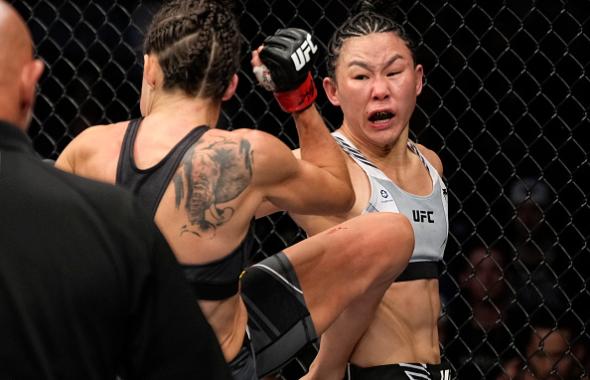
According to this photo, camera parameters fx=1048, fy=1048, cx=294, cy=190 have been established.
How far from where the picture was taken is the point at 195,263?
6.05ft

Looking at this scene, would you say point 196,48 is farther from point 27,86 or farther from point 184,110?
point 27,86

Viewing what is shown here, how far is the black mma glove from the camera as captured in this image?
2029 millimetres

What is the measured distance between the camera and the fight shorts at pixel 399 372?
7.74 feet

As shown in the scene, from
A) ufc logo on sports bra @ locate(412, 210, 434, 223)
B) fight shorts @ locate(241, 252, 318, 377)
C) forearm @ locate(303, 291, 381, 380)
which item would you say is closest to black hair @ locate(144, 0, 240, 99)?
fight shorts @ locate(241, 252, 318, 377)

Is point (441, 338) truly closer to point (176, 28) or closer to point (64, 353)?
point (176, 28)

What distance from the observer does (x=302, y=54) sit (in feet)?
6.72

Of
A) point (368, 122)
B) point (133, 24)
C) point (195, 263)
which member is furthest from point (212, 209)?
point (133, 24)

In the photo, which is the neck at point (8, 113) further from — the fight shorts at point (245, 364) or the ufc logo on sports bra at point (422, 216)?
the ufc logo on sports bra at point (422, 216)

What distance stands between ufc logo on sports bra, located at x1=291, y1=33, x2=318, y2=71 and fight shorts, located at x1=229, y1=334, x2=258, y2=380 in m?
0.54

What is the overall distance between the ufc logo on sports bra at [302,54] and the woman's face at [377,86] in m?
0.47

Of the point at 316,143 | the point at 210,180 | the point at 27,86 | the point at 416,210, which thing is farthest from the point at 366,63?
the point at 27,86

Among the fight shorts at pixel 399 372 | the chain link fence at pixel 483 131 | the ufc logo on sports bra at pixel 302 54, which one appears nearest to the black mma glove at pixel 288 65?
the ufc logo on sports bra at pixel 302 54

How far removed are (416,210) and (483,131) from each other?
0.66 m

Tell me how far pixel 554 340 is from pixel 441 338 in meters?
0.34
